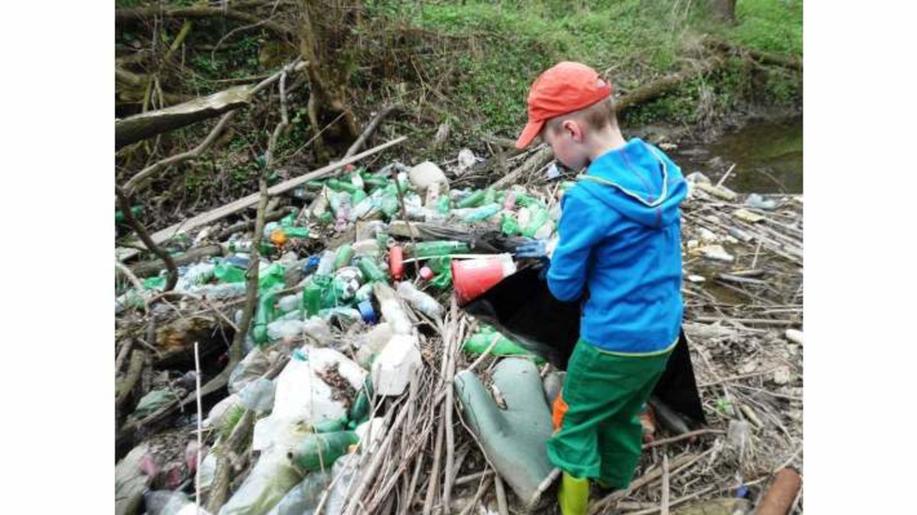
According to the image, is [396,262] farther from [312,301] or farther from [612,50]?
[612,50]

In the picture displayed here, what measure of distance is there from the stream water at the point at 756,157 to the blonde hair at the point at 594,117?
4.88m

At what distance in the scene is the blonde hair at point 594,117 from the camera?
1.64m

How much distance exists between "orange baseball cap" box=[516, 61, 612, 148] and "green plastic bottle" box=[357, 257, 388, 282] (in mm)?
1907

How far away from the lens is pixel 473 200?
4.80 meters

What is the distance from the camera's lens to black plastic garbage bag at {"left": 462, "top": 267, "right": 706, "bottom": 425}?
2.09m

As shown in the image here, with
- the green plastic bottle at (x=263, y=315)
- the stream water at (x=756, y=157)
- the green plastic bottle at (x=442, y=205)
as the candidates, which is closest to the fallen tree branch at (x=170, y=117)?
the green plastic bottle at (x=263, y=315)

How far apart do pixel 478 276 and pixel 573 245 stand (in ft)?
2.59

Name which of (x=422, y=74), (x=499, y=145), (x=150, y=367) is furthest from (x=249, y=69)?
(x=150, y=367)

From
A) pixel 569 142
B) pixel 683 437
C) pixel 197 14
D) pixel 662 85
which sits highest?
pixel 197 14

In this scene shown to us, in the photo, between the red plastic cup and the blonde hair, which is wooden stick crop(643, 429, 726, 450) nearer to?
the red plastic cup

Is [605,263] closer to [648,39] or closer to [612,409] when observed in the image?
[612,409]

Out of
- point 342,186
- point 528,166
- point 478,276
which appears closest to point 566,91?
point 478,276

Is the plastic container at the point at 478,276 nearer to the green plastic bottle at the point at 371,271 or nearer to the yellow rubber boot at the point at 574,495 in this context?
the yellow rubber boot at the point at 574,495

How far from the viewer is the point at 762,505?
6.49 ft
